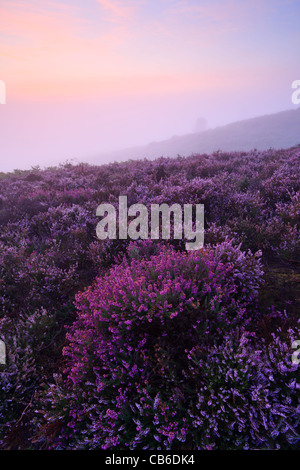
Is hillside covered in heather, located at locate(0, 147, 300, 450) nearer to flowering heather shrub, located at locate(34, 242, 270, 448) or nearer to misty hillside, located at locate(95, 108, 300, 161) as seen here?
flowering heather shrub, located at locate(34, 242, 270, 448)

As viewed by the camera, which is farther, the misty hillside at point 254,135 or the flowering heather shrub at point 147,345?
the misty hillside at point 254,135

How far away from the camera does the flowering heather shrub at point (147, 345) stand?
2277mm

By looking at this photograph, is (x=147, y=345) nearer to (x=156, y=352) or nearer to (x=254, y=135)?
(x=156, y=352)

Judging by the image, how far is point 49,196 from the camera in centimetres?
734

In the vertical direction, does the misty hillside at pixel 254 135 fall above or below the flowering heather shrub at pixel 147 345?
above

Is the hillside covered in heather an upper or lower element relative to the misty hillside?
lower

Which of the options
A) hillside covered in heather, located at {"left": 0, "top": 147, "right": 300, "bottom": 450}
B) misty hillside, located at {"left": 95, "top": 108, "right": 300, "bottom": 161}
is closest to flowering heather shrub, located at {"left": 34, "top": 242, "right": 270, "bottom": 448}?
hillside covered in heather, located at {"left": 0, "top": 147, "right": 300, "bottom": 450}

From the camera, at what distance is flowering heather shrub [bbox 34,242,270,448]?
7.47ft

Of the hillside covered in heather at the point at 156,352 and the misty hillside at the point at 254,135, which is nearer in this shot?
the hillside covered in heather at the point at 156,352

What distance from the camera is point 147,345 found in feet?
9.15

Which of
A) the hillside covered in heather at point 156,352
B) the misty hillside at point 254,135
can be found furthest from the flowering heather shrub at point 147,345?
the misty hillside at point 254,135

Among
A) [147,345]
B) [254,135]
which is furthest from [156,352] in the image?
[254,135]

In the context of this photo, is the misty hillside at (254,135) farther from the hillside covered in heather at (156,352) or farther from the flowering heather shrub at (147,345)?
the flowering heather shrub at (147,345)
